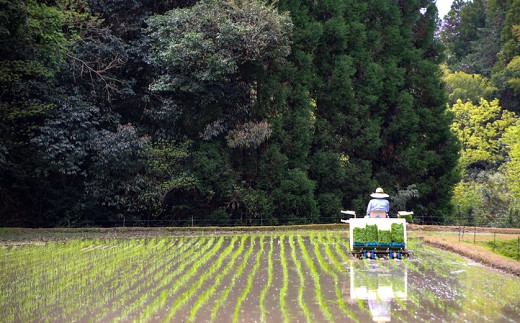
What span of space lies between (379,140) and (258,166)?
6.61 m

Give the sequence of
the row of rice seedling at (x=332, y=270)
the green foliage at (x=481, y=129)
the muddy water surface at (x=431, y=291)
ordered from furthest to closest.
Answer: the green foliage at (x=481, y=129) → the row of rice seedling at (x=332, y=270) → the muddy water surface at (x=431, y=291)

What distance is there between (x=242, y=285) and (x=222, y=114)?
1784cm

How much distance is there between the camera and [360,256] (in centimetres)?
1647

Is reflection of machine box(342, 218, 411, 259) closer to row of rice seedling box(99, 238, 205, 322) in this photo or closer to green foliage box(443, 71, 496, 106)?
row of rice seedling box(99, 238, 205, 322)

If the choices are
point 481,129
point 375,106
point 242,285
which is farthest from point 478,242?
point 481,129

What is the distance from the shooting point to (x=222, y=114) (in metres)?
30.2

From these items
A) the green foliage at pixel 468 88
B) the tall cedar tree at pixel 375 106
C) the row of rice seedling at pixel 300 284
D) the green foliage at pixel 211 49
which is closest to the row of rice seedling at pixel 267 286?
the row of rice seedling at pixel 300 284

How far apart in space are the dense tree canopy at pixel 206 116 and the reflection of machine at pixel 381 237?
40.4ft

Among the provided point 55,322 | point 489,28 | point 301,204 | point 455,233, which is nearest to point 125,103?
point 301,204

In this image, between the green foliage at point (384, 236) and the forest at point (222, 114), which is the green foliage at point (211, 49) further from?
the green foliage at point (384, 236)

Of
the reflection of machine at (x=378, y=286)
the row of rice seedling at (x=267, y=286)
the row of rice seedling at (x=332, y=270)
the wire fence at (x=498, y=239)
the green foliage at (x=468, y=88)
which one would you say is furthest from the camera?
the green foliage at (x=468, y=88)

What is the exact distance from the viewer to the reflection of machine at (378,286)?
10625 millimetres

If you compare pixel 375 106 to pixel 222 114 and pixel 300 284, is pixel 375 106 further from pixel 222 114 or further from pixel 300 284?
pixel 300 284

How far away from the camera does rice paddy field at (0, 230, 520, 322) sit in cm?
1014
